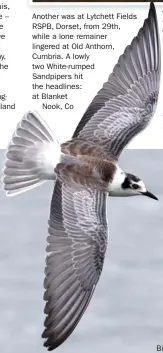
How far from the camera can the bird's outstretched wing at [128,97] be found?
5.09m

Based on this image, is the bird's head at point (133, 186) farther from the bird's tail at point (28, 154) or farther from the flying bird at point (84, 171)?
the bird's tail at point (28, 154)

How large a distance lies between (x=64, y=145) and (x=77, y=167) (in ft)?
0.33

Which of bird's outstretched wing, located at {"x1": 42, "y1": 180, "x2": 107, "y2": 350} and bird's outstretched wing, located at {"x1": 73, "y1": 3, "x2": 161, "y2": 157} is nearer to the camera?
bird's outstretched wing, located at {"x1": 42, "y1": 180, "x2": 107, "y2": 350}

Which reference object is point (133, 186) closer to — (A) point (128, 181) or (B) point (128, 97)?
(A) point (128, 181)

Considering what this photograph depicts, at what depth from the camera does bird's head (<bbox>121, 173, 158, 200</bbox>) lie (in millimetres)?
4914

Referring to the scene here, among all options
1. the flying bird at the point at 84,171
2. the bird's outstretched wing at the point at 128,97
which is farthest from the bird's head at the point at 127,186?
the bird's outstretched wing at the point at 128,97

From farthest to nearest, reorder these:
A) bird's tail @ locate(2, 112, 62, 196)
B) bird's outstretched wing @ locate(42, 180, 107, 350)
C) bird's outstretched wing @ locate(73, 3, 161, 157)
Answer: bird's outstretched wing @ locate(73, 3, 161, 157)
bird's tail @ locate(2, 112, 62, 196)
bird's outstretched wing @ locate(42, 180, 107, 350)

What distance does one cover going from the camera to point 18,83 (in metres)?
5.41

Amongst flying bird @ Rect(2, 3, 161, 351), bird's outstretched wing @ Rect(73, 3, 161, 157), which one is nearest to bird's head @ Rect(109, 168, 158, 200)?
flying bird @ Rect(2, 3, 161, 351)

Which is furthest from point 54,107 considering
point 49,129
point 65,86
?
point 49,129

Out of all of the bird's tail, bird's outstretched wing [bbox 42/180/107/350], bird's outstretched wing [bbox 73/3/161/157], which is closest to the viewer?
bird's outstretched wing [bbox 42/180/107/350]

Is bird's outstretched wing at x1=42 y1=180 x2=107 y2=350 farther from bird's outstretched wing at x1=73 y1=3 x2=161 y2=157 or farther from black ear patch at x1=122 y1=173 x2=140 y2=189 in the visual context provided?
bird's outstretched wing at x1=73 y1=3 x2=161 y2=157

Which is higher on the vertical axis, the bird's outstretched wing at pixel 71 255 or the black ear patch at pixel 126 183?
the black ear patch at pixel 126 183

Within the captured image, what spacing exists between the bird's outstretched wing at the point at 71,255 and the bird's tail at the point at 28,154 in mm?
116
